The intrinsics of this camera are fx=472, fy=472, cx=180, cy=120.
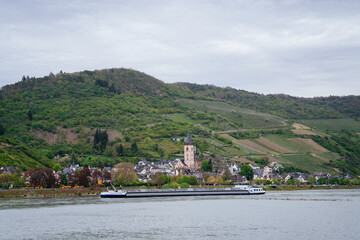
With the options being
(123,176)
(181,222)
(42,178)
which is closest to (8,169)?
(42,178)

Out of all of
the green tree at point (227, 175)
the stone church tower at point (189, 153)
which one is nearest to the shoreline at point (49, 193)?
the green tree at point (227, 175)

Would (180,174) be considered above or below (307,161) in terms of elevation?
below

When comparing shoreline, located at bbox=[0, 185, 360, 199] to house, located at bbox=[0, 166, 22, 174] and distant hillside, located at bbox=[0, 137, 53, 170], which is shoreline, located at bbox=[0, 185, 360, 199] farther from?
distant hillside, located at bbox=[0, 137, 53, 170]

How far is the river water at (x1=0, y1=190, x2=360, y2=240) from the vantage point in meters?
43.1

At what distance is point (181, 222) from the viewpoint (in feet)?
168

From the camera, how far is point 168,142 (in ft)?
552

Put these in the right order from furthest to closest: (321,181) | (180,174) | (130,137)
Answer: (130,137) → (321,181) → (180,174)

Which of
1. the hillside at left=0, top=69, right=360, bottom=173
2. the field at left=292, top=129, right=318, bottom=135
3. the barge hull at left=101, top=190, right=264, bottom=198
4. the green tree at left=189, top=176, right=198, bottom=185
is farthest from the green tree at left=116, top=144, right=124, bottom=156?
the field at left=292, top=129, right=318, bottom=135

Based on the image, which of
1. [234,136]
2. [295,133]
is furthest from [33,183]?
[295,133]

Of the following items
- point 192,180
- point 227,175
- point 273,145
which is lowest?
point 192,180

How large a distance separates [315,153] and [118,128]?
72430 millimetres

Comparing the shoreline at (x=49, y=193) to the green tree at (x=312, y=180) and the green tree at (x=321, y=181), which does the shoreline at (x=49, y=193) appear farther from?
the green tree at (x=321, y=181)

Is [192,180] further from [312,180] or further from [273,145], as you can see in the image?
[273,145]

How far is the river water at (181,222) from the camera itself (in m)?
43.1
